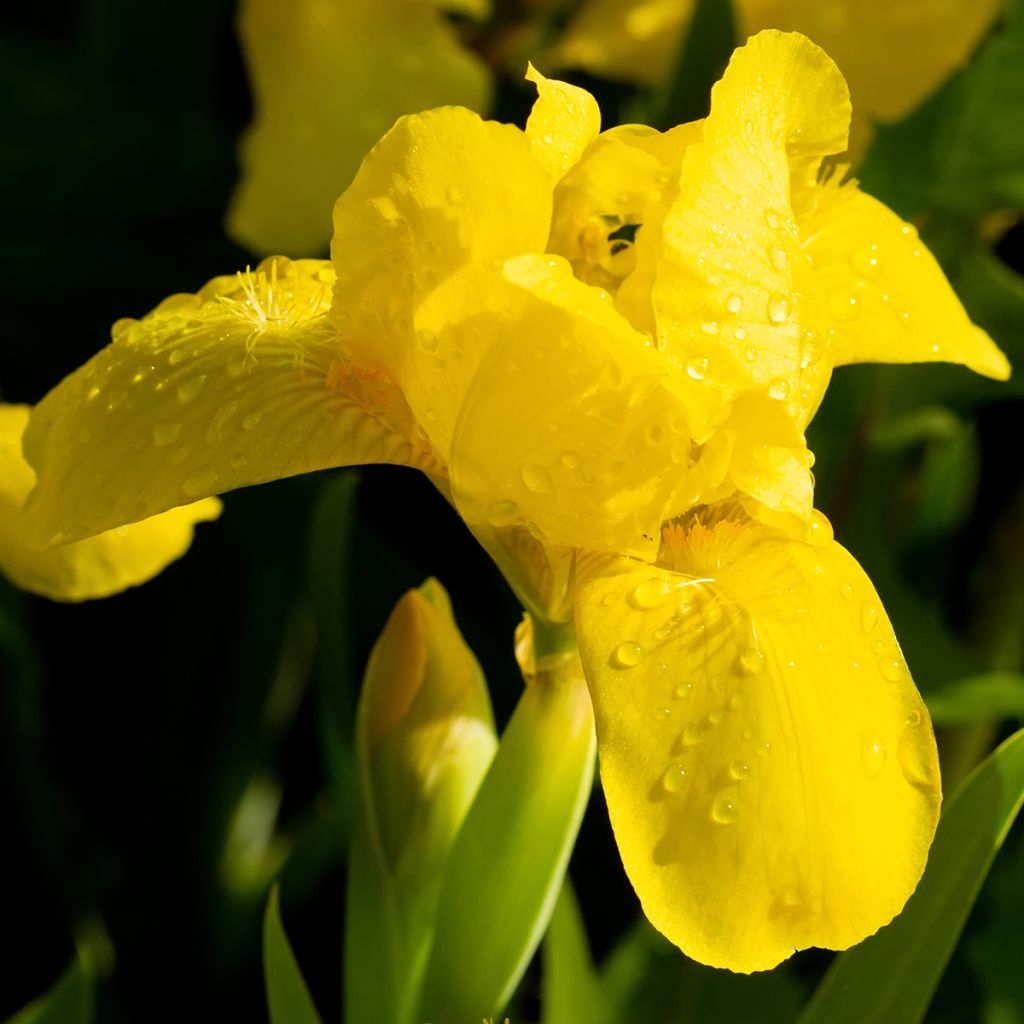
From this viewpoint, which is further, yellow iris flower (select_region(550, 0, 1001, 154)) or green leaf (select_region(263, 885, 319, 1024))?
yellow iris flower (select_region(550, 0, 1001, 154))

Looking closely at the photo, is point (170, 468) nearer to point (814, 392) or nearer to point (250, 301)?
point (250, 301)

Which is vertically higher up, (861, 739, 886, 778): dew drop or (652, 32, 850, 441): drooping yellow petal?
(652, 32, 850, 441): drooping yellow petal

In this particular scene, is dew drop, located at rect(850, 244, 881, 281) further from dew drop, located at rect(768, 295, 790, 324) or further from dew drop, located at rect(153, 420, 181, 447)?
dew drop, located at rect(153, 420, 181, 447)

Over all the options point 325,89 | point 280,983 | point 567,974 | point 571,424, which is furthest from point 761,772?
point 325,89

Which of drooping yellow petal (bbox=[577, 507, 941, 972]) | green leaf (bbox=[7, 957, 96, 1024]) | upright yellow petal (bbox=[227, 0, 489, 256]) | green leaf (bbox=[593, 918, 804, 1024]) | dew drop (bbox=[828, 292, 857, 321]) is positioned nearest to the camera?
drooping yellow petal (bbox=[577, 507, 941, 972])

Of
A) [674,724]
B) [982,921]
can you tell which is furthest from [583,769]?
[982,921]

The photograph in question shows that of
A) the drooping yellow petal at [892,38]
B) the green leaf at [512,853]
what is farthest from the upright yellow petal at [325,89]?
the green leaf at [512,853]

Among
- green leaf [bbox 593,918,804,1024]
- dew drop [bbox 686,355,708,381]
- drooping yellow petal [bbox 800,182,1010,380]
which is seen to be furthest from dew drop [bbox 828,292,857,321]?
green leaf [bbox 593,918,804,1024]
